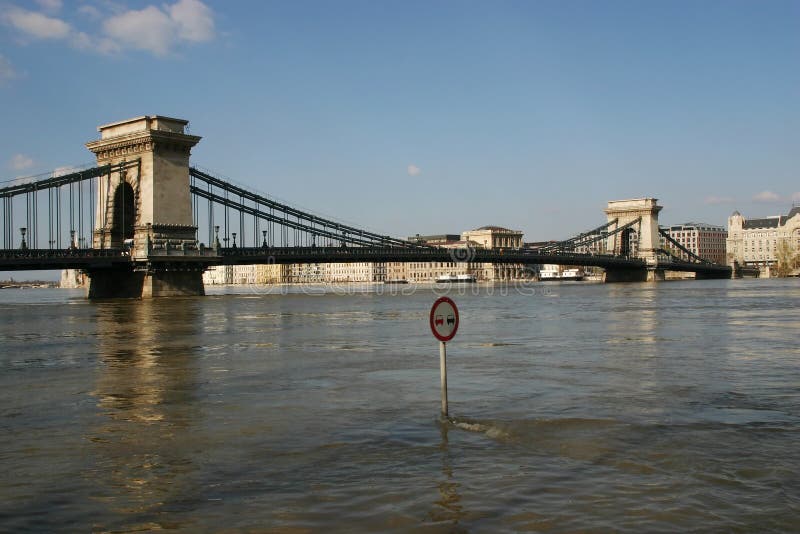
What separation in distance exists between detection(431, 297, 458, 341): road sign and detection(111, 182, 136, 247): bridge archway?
69645mm

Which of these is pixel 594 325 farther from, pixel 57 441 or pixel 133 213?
pixel 133 213

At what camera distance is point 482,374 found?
55.5 feet

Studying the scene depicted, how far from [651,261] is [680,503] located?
141768mm

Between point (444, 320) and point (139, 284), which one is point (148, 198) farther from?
point (444, 320)

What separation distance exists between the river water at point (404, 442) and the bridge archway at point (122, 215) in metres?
58.2

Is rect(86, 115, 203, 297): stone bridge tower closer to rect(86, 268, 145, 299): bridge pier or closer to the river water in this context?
rect(86, 268, 145, 299): bridge pier

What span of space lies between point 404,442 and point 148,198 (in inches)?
2665

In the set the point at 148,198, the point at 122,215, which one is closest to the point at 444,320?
the point at 148,198

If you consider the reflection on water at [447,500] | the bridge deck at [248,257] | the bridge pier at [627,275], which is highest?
the bridge deck at [248,257]

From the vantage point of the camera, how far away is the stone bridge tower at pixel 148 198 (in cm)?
7219

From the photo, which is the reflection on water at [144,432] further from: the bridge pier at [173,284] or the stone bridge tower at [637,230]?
the stone bridge tower at [637,230]

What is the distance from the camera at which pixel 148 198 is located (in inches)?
2891

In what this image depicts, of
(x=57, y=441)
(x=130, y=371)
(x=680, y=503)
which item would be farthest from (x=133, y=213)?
(x=680, y=503)

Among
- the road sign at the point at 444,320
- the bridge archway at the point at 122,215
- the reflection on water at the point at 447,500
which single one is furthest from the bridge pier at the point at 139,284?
the reflection on water at the point at 447,500
